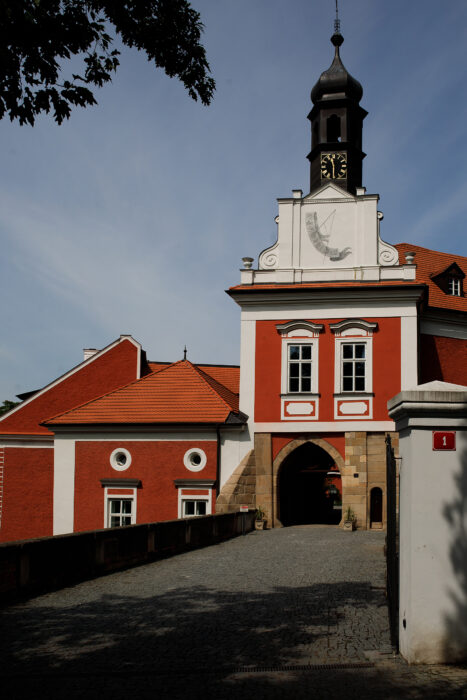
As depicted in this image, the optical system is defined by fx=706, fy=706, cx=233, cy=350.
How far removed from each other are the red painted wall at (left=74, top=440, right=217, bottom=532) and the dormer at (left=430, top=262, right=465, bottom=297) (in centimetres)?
1236

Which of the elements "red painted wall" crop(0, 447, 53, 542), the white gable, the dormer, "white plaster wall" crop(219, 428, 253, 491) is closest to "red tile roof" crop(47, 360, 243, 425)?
"white plaster wall" crop(219, 428, 253, 491)

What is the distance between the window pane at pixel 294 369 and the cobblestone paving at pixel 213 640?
42.9 ft

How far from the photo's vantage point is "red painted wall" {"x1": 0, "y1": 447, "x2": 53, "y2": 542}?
28.4 metres

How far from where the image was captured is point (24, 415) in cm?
2967

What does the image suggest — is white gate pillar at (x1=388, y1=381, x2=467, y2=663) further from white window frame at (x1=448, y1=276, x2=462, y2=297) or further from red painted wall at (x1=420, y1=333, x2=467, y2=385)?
white window frame at (x1=448, y1=276, x2=462, y2=297)

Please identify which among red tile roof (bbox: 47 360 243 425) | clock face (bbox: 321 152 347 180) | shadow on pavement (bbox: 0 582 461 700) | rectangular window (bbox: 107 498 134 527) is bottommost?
rectangular window (bbox: 107 498 134 527)

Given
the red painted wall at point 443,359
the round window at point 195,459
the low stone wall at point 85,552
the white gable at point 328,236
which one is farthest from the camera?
the red painted wall at point 443,359

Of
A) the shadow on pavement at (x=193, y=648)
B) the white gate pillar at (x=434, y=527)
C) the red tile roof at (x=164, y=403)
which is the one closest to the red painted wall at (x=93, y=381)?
the red tile roof at (x=164, y=403)

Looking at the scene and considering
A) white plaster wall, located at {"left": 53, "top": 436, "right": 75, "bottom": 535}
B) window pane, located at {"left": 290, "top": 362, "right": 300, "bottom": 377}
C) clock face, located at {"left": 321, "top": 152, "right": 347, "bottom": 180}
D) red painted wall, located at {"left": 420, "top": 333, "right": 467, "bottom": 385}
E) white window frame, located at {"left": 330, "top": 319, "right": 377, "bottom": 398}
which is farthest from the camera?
clock face, located at {"left": 321, "top": 152, "right": 347, "bottom": 180}

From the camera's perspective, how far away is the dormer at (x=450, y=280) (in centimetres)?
2959

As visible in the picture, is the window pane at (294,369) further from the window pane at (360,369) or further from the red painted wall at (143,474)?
the red painted wall at (143,474)

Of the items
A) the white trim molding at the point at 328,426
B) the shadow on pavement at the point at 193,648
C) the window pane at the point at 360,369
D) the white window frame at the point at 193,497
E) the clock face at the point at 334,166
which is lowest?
the white window frame at the point at 193,497

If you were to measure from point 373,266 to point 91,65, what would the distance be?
18651mm

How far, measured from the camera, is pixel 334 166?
90.5 ft
